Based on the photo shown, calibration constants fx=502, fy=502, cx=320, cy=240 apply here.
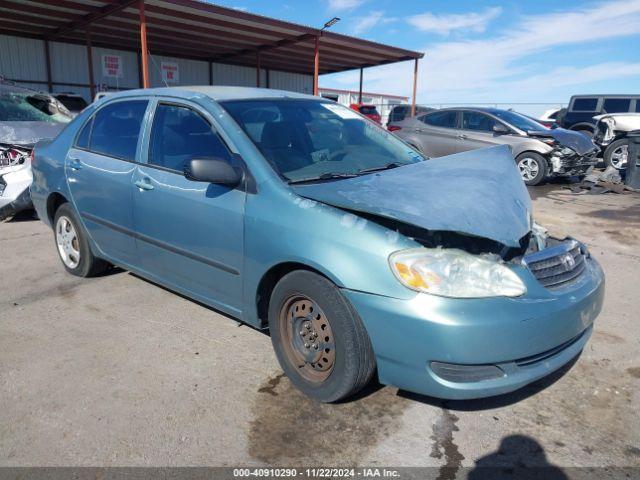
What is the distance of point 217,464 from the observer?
2.21m

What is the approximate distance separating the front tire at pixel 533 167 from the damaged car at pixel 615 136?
3.01 meters

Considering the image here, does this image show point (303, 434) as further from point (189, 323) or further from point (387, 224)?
point (189, 323)

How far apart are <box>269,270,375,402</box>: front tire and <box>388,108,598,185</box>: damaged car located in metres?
7.87

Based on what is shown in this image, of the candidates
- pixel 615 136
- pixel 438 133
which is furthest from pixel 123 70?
pixel 615 136

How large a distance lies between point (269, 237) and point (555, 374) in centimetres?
187

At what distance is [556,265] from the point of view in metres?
2.60

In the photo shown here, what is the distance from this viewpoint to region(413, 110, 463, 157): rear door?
10.4 metres

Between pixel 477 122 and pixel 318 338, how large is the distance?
9.04 m

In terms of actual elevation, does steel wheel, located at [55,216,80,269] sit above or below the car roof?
below

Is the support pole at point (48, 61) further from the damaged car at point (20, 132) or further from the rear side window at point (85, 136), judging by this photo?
the rear side window at point (85, 136)

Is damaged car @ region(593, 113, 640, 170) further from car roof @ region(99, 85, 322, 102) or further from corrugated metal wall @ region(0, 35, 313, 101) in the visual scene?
corrugated metal wall @ region(0, 35, 313, 101)

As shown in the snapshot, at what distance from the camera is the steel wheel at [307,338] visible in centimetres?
254

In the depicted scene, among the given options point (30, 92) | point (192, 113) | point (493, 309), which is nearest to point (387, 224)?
point (493, 309)

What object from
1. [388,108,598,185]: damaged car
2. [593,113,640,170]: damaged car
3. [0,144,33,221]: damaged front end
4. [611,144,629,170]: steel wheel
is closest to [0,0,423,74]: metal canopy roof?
[388,108,598,185]: damaged car
